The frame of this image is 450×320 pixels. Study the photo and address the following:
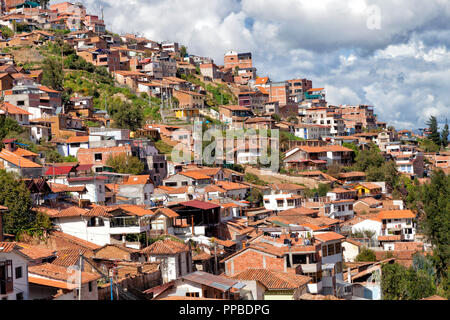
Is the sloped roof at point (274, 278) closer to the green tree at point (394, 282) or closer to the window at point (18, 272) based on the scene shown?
the green tree at point (394, 282)

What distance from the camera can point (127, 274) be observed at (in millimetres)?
18188

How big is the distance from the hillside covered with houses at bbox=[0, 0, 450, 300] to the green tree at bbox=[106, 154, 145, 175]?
9cm

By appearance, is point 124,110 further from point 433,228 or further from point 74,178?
point 433,228

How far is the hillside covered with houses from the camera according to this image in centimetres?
1912

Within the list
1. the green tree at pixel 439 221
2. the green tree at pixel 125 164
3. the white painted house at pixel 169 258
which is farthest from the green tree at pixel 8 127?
the green tree at pixel 439 221

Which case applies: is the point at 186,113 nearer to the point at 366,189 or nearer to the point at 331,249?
the point at 366,189

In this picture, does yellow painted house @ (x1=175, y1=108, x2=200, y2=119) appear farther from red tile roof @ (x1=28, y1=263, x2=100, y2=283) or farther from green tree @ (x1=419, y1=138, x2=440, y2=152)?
red tile roof @ (x1=28, y1=263, x2=100, y2=283)

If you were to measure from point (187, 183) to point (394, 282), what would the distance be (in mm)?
16884

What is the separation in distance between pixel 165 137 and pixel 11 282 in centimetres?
3584

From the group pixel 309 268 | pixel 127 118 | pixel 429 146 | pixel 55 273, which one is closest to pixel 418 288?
pixel 309 268

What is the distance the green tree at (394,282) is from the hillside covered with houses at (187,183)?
0.08m

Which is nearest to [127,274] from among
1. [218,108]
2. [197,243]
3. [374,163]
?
[197,243]

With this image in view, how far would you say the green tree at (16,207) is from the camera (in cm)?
2066

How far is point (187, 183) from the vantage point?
37.2 meters
